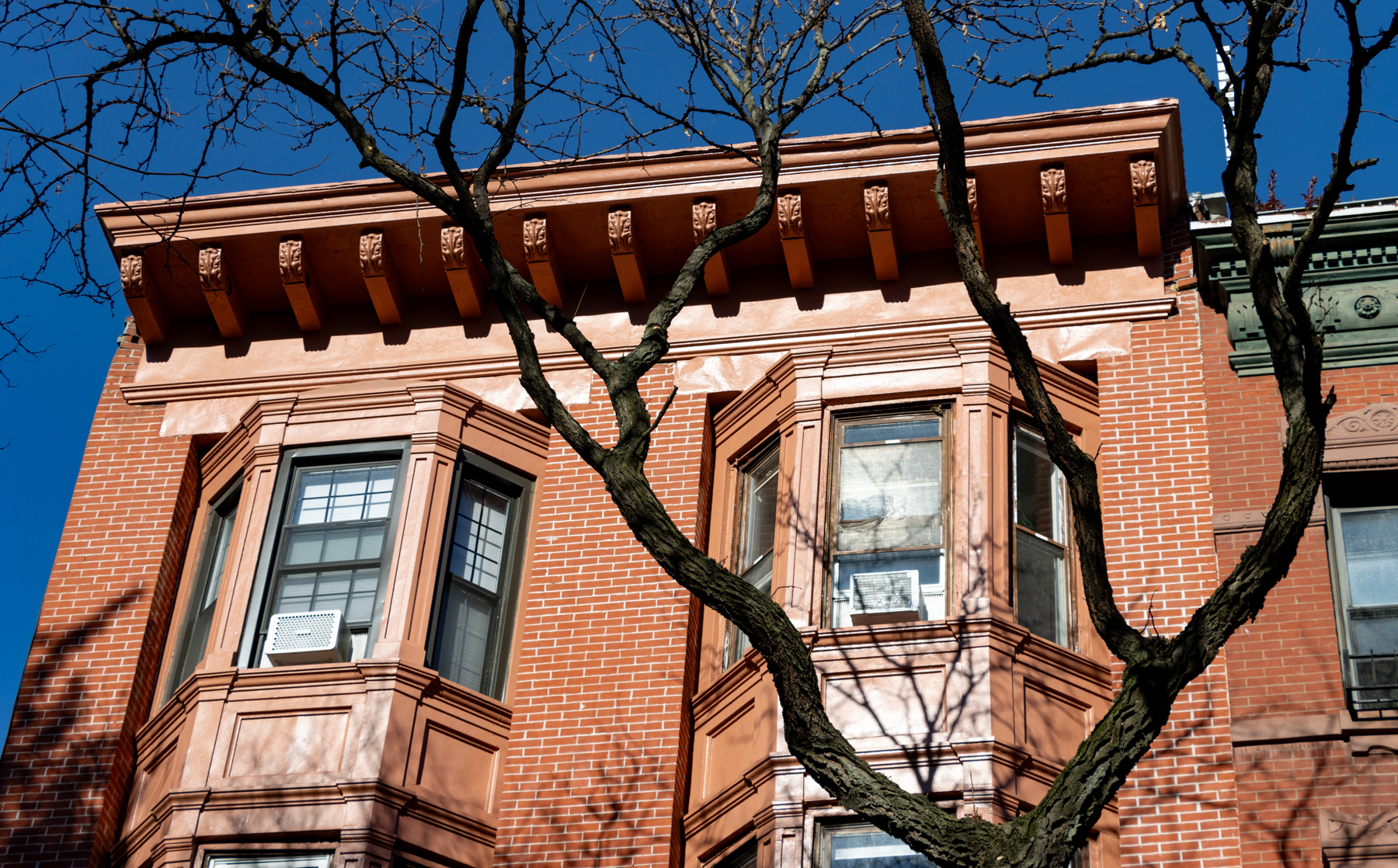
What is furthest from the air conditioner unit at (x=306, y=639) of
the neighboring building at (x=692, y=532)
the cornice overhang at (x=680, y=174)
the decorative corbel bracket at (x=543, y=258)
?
the decorative corbel bracket at (x=543, y=258)

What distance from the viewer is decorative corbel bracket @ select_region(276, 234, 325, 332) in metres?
15.7

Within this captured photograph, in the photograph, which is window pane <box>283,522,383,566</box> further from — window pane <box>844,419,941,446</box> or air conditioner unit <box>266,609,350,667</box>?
window pane <box>844,419,941,446</box>

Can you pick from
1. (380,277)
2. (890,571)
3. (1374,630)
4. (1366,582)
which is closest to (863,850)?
(890,571)

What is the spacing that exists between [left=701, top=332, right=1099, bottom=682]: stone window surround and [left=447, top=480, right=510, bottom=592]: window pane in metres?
1.79

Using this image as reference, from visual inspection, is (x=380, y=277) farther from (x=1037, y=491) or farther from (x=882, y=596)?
(x=1037, y=491)

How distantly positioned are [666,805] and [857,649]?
5.99 feet

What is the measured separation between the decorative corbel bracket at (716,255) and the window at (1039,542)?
3.22m

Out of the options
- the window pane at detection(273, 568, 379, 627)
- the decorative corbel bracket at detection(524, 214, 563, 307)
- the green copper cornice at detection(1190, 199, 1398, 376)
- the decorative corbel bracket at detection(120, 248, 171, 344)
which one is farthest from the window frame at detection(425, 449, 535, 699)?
the green copper cornice at detection(1190, 199, 1398, 376)

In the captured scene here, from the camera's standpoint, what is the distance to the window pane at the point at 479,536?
14.0 m

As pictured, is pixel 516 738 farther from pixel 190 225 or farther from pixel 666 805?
pixel 190 225

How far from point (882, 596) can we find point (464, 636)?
3.41m

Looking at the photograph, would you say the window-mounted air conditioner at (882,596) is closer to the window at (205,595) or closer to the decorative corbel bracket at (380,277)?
the window at (205,595)

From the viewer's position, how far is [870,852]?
11422 mm

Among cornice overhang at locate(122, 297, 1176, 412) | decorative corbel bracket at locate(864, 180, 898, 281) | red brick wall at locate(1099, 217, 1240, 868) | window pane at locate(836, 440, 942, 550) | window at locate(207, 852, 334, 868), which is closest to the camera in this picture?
red brick wall at locate(1099, 217, 1240, 868)
